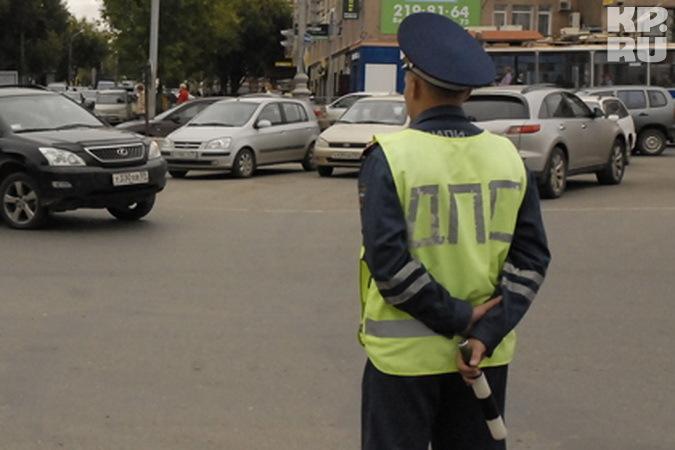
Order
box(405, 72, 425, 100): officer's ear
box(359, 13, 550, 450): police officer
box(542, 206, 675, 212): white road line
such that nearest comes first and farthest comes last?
box(359, 13, 550, 450): police officer < box(405, 72, 425, 100): officer's ear < box(542, 206, 675, 212): white road line

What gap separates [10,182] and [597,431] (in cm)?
939

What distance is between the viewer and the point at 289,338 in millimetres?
8125

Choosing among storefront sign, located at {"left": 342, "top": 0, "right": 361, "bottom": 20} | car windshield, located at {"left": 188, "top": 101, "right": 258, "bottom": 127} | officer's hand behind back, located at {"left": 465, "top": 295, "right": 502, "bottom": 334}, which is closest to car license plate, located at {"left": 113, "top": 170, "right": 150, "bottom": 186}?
car windshield, located at {"left": 188, "top": 101, "right": 258, "bottom": 127}

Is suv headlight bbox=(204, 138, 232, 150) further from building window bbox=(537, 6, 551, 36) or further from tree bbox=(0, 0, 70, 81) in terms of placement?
tree bbox=(0, 0, 70, 81)

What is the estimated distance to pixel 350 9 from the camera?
49.4 m

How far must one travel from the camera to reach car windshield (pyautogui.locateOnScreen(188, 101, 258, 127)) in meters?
23.0

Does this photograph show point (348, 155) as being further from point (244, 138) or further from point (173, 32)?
point (173, 32)

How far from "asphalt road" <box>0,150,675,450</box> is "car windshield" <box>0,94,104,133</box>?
1.15 meters

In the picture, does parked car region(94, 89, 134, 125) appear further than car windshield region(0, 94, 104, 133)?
Yes

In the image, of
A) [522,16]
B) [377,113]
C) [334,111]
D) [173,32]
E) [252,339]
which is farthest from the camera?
[522,16]

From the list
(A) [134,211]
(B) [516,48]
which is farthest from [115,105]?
(A) [134,211]

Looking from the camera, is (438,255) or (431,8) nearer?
(438,255)

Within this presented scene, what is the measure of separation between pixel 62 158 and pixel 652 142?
2008 cm

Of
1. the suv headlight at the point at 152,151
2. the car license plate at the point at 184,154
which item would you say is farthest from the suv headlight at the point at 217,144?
the suv headlight at the point at 152,151
